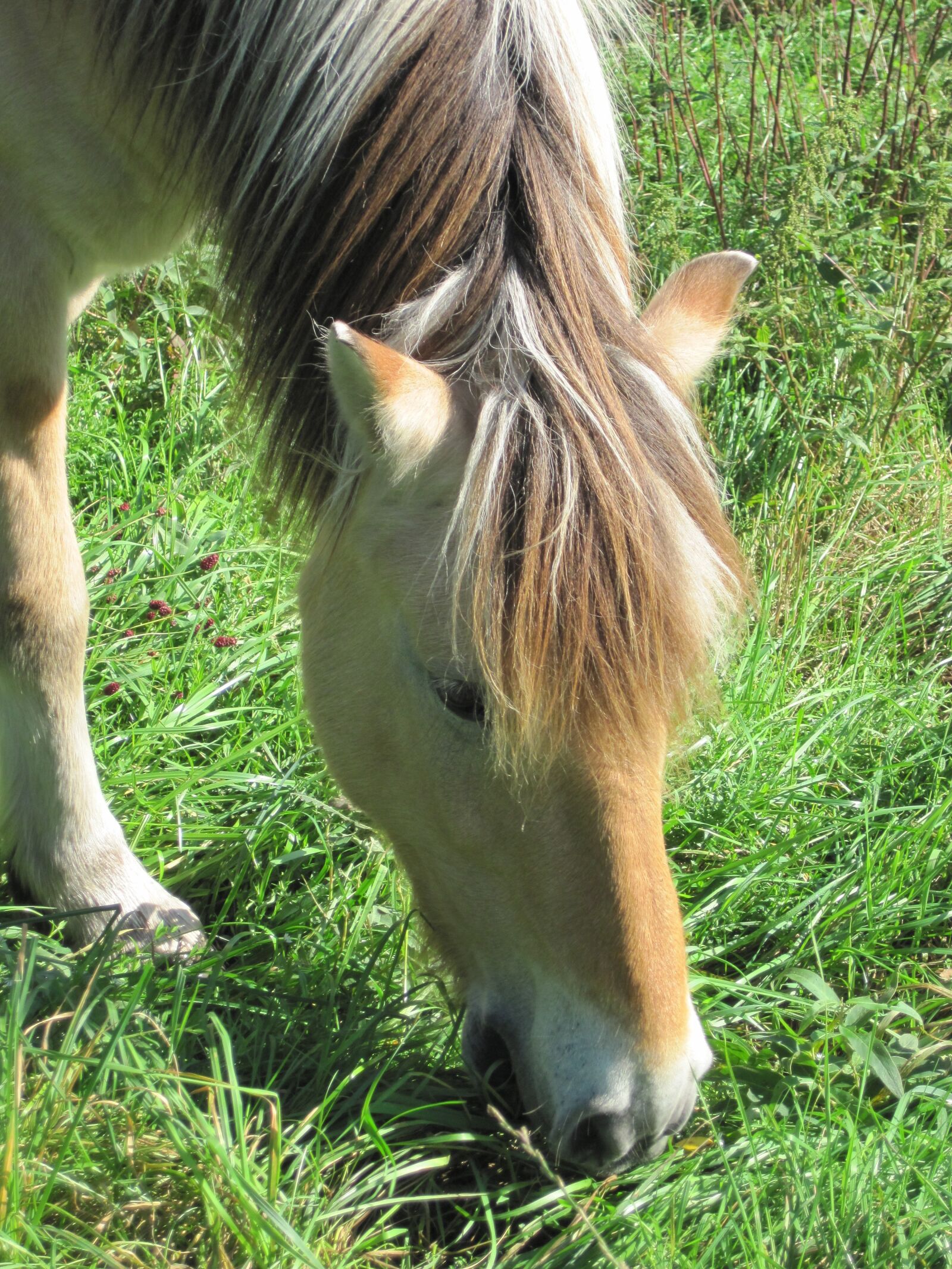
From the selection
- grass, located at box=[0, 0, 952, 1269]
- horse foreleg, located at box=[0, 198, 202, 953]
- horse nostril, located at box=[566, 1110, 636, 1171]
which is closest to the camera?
horse nostril, located at box=[566, 1110, 636, 1171]

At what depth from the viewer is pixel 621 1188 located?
78.5 inches

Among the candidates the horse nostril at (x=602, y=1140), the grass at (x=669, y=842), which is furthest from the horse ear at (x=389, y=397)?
the horse nostril at (x=602, y=1140)

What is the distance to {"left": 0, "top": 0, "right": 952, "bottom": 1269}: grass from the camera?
1818 mm

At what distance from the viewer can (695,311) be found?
2.14m

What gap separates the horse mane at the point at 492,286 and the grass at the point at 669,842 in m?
0.49

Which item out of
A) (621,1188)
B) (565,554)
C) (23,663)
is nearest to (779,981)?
(621,1188)

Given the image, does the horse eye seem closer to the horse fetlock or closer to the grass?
the grass

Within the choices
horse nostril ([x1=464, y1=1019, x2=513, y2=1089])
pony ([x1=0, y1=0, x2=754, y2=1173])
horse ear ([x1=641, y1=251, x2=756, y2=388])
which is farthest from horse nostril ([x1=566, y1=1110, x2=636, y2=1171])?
horse ear ([x1=641, y1=251, x2=756, y2=388])

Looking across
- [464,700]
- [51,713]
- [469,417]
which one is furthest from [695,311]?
[51,713]

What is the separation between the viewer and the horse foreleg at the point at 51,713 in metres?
2.46

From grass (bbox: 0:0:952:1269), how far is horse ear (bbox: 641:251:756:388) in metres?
0.64

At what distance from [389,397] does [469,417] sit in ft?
0.49

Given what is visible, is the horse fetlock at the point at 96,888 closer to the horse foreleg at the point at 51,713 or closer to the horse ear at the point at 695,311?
the horse foreleg at the point at 51,713

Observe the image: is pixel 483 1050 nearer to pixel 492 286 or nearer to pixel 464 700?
pixel 464 700
